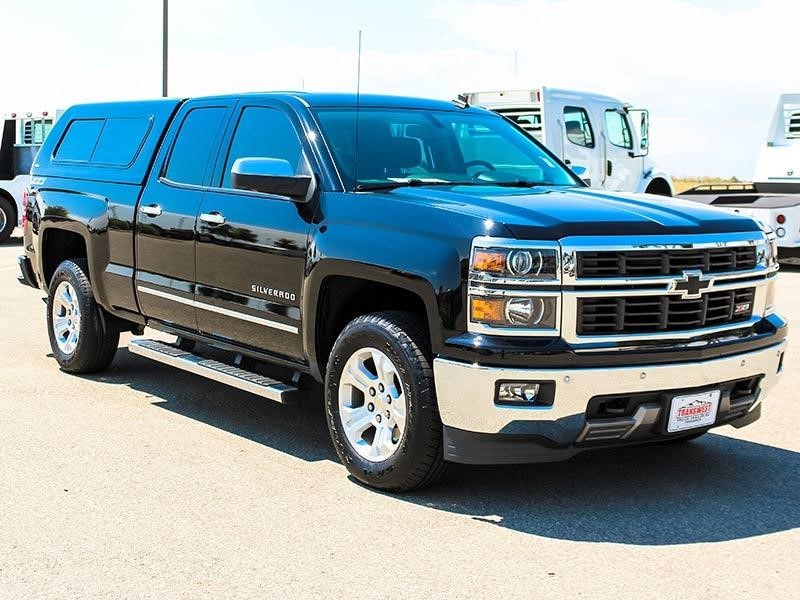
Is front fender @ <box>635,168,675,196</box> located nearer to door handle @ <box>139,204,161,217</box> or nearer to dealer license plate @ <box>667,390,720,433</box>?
door handle @ <box>139,204,161,217</box>

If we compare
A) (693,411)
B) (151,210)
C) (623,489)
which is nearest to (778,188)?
(151,210)

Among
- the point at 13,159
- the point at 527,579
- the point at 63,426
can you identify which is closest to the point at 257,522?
the point at 527,579

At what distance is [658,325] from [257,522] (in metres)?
1.97

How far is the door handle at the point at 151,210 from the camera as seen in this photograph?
22.7ft

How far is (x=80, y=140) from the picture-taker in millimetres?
8320

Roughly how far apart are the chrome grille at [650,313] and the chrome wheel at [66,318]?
174 inches

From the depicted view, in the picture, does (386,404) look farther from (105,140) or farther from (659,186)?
(659,186)

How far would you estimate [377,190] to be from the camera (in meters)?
5.73

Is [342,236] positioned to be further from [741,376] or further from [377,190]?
[741,376]

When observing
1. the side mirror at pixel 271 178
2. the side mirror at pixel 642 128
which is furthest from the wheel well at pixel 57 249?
the side mirror at pixel 642 128

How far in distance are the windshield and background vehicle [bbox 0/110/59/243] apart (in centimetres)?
1648

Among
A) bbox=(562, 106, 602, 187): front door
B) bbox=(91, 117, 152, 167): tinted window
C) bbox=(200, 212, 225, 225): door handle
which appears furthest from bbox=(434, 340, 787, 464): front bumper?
bbox=(562, 106, 602, 187): front door

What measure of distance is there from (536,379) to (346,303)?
1.34 m

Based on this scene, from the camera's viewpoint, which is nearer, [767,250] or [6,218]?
[767,250]
